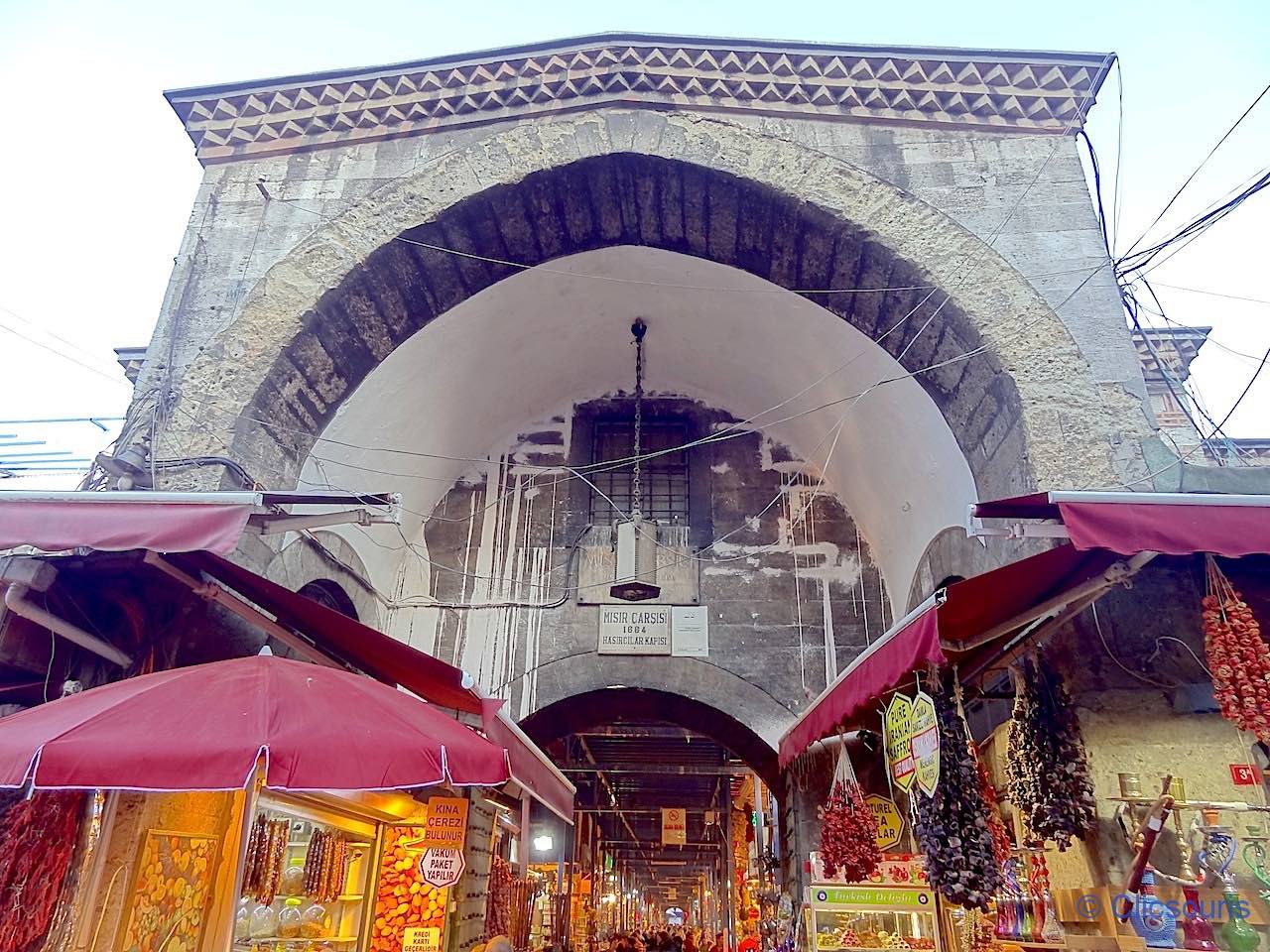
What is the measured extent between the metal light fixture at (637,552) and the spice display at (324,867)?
2.70 m

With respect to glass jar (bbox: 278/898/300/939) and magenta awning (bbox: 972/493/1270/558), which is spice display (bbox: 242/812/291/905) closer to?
glass jar (bbox: 278/898/300/939)

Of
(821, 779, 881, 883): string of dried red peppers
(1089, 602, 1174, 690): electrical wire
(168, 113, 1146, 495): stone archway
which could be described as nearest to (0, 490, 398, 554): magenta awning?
(168, 113, 1146, 495): stone archway

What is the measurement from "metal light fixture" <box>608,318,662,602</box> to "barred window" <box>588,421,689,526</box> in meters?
0.31

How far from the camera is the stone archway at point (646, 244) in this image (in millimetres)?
4754

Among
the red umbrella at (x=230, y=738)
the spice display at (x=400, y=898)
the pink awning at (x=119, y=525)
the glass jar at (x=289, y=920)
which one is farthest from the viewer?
the spice display at (x=400, y=898)

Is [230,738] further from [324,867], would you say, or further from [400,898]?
[400,898]

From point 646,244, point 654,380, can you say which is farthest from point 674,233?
point 654,380

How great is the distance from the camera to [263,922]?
3990 millimetres

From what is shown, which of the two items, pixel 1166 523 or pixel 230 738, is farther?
pixel 1166 523

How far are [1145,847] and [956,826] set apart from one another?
96cm

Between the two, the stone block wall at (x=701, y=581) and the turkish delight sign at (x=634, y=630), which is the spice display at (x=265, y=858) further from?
Result: the turkish delight sign at (x=634, y=630)

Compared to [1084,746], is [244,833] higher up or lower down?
lower down

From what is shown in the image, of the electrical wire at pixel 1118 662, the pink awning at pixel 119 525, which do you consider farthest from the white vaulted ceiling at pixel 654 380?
the pink awning at pixel 119 525

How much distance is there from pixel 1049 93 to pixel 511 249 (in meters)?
4.01
